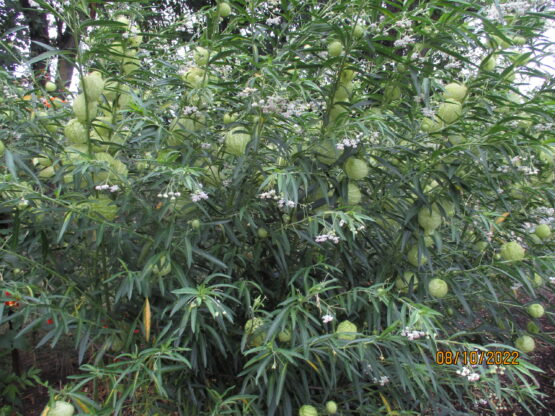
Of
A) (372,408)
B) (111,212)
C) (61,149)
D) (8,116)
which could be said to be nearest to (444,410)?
(372,408)

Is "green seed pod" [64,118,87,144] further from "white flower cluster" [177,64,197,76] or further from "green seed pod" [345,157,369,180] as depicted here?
"green seed pod" [345,157,369,180]

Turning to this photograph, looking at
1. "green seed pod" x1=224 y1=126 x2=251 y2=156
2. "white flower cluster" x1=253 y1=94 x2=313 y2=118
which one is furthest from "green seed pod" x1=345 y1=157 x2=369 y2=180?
"green seed pod" x1=224 y1=126 x2=251 y2=156

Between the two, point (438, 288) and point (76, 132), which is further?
point (438, 288)

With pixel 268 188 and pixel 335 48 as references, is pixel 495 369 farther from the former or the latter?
pixel 335 48

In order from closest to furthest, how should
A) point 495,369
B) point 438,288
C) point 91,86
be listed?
point 91,86, point 495,369, point 438,288

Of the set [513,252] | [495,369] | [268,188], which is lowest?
[495,369]

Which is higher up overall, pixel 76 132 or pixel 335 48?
pixel 335 48

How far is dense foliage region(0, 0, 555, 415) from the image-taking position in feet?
5.03

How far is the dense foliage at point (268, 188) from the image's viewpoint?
153 cm

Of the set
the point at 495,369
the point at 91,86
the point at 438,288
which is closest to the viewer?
the point at 91,86

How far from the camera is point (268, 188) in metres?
1.53

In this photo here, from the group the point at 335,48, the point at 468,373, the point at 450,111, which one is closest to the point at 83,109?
the point at 335,48

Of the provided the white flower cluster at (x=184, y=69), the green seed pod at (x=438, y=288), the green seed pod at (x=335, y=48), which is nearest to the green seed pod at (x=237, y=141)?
the white flower cluster at (x=184, y=69)

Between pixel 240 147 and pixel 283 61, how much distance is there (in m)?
0.47
